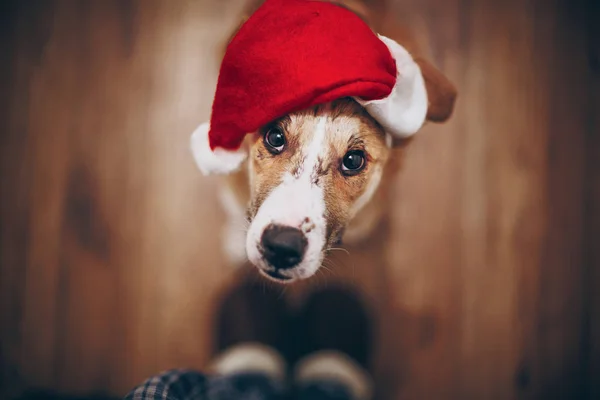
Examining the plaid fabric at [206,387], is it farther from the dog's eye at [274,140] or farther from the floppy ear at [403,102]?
the floppy ear at [403,102]

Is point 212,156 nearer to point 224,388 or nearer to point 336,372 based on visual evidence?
point 224,388

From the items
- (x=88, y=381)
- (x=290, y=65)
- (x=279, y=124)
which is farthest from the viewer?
(x=88, y=381)

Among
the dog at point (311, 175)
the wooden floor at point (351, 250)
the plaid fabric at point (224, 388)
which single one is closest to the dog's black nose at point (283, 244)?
the dog at point (311, 175)

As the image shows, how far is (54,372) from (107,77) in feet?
4.38

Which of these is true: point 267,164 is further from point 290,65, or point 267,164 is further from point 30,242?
point 30,242

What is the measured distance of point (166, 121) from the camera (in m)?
1.76

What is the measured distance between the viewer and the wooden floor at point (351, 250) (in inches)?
67.8

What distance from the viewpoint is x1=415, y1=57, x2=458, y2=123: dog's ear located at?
3.80ft

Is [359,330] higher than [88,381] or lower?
higher

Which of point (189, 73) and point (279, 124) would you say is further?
point (189, 73)

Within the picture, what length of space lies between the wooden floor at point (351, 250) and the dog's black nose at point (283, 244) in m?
0.79

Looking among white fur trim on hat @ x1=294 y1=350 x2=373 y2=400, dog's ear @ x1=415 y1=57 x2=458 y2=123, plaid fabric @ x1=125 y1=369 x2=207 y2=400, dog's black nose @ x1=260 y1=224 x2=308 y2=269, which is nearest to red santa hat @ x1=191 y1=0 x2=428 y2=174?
dog's ear @ x1=415 y1=57 x2=458 y2=123

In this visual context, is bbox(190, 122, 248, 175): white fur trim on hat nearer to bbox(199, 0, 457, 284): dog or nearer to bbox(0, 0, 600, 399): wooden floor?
bbox(199, 0, 457, 284): dog

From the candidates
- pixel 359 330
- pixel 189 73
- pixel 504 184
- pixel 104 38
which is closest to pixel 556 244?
pixel 504 184
